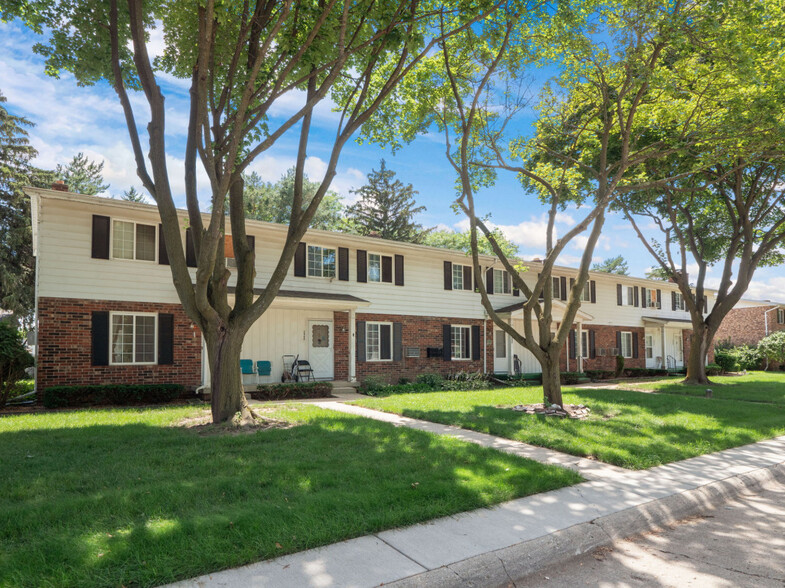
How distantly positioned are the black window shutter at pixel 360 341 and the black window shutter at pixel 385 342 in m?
0.73

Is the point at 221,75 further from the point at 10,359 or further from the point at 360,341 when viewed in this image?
the point at 360,341

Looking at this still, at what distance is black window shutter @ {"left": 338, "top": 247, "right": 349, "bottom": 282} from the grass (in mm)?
9309

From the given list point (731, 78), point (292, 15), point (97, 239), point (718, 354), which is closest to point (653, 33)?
point (731, 78)

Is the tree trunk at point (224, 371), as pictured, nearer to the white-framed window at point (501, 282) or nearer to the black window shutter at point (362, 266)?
the black window shutter at point (362, 266)

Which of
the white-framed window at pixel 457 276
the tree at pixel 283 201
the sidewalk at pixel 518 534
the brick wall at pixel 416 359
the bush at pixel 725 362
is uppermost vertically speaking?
the tree at pixel 283 201

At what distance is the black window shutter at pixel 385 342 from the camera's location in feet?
58.0

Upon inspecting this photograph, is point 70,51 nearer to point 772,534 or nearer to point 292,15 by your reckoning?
point 292,15

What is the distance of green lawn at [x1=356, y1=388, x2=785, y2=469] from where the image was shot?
7.10 meters

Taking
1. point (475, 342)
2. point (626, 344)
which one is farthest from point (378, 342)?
point (626, 344)

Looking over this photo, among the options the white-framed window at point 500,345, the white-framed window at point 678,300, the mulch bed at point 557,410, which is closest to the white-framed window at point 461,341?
the white-framed window at point 500,345

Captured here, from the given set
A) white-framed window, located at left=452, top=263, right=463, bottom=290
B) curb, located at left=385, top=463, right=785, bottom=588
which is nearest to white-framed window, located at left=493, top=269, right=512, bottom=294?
white-framed window, located at left=452, top=263, right=463, bottom=290

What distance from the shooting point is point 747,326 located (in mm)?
37125

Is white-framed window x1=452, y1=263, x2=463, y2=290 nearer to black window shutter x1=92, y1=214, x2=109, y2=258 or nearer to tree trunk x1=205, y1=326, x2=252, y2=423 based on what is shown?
black window shutter x1=92, y1=214, x2=109, y2=258

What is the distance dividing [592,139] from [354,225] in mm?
28083
